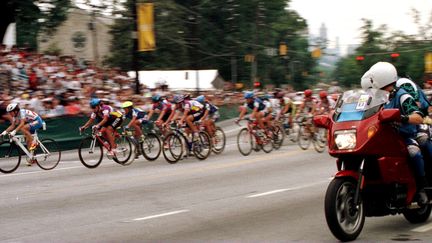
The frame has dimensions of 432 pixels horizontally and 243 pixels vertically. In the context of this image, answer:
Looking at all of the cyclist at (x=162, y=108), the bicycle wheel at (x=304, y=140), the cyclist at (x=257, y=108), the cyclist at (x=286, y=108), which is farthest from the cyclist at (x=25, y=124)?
the cyclist at (x=286, y=108)

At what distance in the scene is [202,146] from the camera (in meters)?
21.2

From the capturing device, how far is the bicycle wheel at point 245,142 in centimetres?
2225

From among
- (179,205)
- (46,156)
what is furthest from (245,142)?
(179,205)

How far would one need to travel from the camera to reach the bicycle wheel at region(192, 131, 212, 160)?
2094 centimetres

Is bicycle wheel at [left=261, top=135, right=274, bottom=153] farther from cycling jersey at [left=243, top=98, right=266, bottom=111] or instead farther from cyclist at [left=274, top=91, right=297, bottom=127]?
cyclist at [left=274, top=91, right=297, bottom=127]

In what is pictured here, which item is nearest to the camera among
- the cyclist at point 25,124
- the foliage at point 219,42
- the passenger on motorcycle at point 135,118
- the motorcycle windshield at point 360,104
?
the motorcycle windshield at point 360,104

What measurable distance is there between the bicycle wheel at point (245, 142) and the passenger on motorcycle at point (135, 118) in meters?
2.72

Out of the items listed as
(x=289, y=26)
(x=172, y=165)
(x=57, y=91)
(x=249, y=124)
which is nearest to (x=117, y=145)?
(x=172, y=165)

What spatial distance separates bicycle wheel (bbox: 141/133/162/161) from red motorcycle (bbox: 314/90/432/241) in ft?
40.9

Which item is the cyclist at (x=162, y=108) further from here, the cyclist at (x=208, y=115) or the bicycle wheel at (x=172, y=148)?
the bicycle wheel at (x=172, y=148)

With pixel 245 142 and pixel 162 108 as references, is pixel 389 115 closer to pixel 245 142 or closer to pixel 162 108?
pixel 245 142

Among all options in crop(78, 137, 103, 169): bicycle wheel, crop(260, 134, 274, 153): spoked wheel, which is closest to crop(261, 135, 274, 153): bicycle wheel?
crop(260, 134, 274, 153): spoked wheel

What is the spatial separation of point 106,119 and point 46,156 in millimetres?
1688

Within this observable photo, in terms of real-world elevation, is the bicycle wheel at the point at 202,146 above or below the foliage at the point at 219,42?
below
